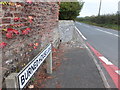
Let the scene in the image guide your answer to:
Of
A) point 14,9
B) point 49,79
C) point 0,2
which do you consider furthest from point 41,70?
point 0,2

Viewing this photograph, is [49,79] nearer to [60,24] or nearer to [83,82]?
[83,82]

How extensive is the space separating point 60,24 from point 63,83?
16.1 feet

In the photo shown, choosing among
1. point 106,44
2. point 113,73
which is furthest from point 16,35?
point 106,44

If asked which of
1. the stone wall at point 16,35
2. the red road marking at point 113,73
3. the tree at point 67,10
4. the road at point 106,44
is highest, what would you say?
the tree at point 67,10

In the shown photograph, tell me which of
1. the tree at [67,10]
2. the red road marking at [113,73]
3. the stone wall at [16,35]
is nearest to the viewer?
the stone wall at [16,35]

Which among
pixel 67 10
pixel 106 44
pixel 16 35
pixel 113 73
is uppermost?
pixel 67 10

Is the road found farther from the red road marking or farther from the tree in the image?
the tree

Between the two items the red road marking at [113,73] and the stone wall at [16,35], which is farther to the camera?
the red road marking at [113,73]

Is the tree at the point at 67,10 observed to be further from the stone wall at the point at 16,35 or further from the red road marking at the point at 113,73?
the stone wall at the point at 16,35

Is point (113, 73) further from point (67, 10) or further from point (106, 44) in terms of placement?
point (67, 10)

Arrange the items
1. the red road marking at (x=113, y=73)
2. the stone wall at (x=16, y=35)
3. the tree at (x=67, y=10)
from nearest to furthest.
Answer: the stone wall at (x=16, y=35)
the red road marking at (x=113, y=73)
the tree at (x=67, y=10)

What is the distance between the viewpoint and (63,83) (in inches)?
120

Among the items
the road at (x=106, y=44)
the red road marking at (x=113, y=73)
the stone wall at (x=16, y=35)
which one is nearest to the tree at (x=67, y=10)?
the road at (x=106, y=44)

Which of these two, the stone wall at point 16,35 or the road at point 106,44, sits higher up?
the stone wall at point 16,35
